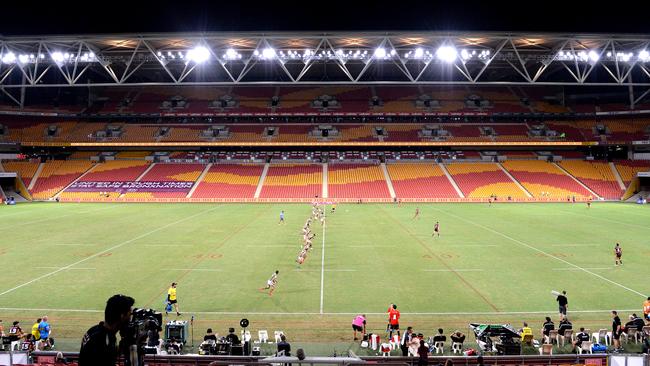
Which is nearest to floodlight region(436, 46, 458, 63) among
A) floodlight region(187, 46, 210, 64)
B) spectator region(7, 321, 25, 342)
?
floodlight region(187, 46, 210, 64)

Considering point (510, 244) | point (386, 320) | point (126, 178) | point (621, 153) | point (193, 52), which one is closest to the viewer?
point (386, 320)

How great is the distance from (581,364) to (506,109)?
66.9m

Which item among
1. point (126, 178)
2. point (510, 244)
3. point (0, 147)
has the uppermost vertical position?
point (0, 147)

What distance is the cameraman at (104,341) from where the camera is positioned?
3564 millimetres

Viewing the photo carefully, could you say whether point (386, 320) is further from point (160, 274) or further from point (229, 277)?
point (160, 274)

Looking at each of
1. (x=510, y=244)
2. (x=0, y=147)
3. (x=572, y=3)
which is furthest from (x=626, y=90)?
(x=0, y=147)

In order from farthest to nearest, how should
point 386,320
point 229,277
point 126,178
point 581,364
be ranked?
point 126,178 < point 229,277 < point 386,320 < point 581,364

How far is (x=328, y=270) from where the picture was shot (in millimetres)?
20688

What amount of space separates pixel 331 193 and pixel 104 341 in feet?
178

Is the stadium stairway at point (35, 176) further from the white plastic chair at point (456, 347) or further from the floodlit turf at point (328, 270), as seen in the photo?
the white plastic chair at point (456, 347)

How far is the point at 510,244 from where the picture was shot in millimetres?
26781

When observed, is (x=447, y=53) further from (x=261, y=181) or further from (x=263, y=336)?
(x=263, y=336)

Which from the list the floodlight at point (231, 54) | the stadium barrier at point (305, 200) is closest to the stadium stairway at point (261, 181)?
the stadium barrier at point (305, 200)

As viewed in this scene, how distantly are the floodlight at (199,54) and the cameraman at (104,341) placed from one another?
129ft
